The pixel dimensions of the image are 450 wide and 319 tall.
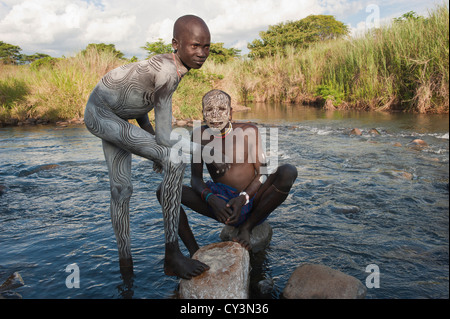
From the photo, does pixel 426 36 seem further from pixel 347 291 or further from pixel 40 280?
pixel 40 280

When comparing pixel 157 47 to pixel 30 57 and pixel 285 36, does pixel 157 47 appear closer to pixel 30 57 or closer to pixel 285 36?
pixel 285 36

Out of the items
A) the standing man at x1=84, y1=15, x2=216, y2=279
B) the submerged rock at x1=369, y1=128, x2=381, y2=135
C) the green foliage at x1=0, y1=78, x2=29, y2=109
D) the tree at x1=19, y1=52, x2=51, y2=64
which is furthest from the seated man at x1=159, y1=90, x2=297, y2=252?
the tree at x1=19, y1=52, x2=51, y2=64

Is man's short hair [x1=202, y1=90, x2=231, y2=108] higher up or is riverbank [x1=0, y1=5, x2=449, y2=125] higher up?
riverbank [x1=0, y1=5, x2=449, y2=125]

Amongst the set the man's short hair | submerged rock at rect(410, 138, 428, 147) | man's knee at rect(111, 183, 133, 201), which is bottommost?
man's knee at rect(111, 183, 133, 201)

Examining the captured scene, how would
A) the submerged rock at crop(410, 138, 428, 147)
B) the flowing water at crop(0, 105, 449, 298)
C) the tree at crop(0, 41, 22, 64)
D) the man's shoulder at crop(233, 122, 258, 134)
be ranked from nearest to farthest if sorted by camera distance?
the flowing water at crop(0, 105, 449, 298)
the man's shoulder at crop(233, 122, 258, 134)
the submerged rock at crop(410, 138, 428, 147)
the tree at crop(0, 41, 22, 64)

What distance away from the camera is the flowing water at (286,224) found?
268 centimetres

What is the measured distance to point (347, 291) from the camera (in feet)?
7.44

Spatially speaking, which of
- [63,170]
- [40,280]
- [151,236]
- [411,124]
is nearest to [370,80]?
[411,124]

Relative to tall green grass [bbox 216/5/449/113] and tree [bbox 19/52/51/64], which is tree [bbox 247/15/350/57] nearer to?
tall green grass [bbox 216/5/449/113]

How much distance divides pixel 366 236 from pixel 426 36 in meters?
8.91

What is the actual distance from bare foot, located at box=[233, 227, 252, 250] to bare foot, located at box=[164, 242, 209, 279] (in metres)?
0.55

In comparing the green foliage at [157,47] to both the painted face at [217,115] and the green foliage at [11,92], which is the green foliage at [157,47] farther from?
the painted face at [217,115]

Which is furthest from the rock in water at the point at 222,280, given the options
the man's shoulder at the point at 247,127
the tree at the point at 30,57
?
the tree at the point at 30,57

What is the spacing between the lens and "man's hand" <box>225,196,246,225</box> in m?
2.74
